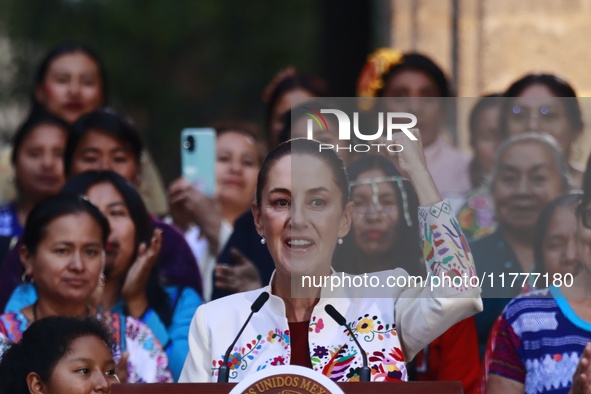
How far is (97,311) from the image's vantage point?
578 cm

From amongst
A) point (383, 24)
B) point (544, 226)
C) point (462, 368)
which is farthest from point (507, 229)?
point (383, 24)

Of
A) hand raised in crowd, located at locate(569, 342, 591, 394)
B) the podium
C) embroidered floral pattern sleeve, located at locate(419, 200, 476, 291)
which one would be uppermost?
embroidered floral pattern sleeve, located at locate(419, 200, 476, 291)

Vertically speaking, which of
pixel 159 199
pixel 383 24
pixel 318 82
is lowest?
pixel 159 199

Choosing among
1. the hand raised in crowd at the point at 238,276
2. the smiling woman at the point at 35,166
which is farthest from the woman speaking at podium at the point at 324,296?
the smiling woman at the point at 35,166

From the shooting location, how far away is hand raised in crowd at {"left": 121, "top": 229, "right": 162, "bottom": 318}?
5934 mm

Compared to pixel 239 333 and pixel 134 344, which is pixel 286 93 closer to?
pixel 134 344

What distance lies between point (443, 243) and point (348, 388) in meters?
0.59

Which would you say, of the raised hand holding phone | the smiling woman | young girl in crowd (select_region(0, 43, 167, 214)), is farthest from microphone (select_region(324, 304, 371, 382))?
young girl in crowd (select_region(0, 43, 167, 214))

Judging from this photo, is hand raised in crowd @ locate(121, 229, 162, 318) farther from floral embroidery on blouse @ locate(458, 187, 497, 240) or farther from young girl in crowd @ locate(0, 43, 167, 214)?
young girl in crowd @ locate(0, 43, 167, 214)

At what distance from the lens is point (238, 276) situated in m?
5.84

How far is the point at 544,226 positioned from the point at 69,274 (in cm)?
172

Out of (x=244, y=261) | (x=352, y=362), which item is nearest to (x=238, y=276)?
(x=244, y=261)

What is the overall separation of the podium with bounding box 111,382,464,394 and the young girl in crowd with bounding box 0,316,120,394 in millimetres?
609

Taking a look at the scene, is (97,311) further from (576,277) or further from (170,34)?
(170,34)
